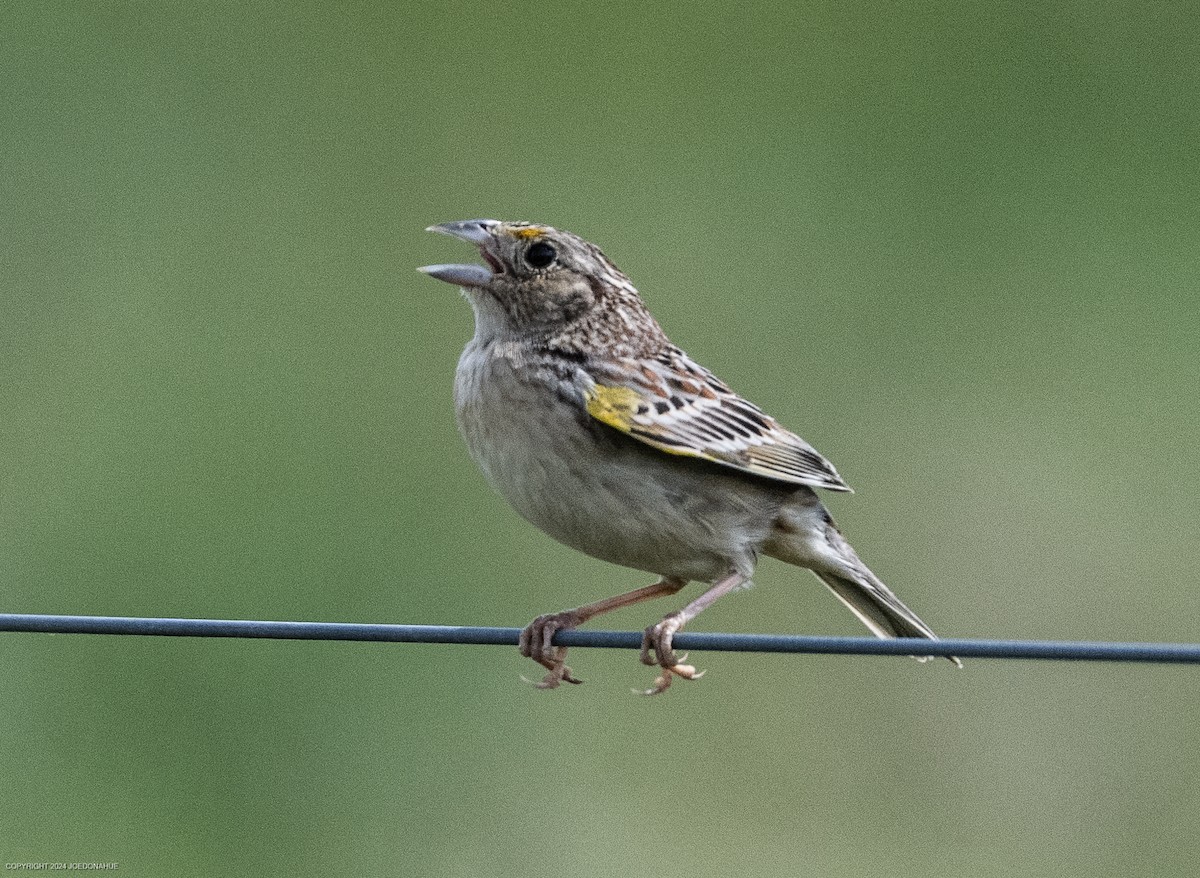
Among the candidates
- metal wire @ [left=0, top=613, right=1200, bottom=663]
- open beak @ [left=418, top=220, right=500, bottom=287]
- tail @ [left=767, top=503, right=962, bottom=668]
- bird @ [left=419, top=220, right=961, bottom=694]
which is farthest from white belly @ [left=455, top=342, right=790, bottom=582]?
metal wire @ [left=0, top=613, right=1200, bottom=663]

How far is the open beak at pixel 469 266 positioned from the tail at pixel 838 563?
1269mm

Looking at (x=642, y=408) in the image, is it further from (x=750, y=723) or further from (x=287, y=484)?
(x=287, y=484)

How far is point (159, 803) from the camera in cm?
1005

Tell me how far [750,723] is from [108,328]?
4902 mm

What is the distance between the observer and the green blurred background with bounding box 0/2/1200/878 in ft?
34.0

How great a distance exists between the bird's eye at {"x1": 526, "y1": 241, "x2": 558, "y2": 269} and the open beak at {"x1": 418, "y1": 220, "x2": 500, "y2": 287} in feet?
0.39

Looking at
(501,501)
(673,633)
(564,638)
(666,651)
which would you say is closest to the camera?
(564,638)

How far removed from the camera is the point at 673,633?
6.46 meters

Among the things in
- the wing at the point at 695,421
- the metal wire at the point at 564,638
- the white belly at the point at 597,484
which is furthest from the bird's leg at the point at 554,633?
the metal wire at the point at 564,638

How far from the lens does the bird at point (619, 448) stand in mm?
6613

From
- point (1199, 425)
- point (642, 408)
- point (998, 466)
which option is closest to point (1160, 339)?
point (1199, 425)

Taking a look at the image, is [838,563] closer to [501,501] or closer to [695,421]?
[695,421]

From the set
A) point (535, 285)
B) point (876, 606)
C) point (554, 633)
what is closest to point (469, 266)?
point (535, 285)

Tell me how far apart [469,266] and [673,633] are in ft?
4.87
